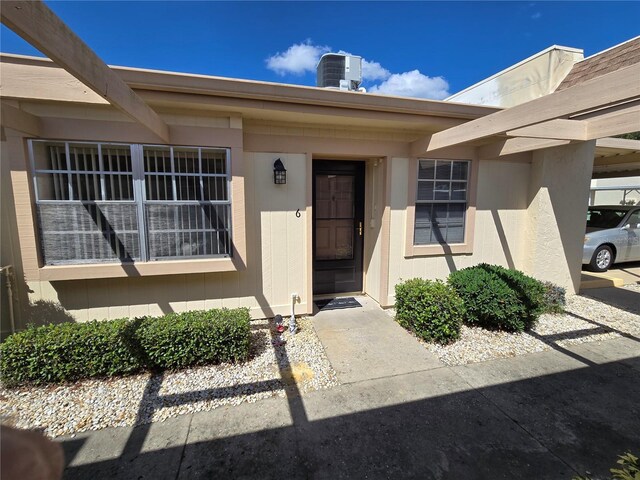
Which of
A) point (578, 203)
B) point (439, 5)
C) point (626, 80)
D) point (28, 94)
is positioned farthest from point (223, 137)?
point (578, 203)

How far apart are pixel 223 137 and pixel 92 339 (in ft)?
8.03

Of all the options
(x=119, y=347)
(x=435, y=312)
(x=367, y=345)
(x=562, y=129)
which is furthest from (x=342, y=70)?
(x=119, y=347)

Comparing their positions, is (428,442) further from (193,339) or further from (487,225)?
(487,225)

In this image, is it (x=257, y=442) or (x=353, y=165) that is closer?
(x=257, y=442)

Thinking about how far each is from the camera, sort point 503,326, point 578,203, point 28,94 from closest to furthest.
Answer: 1. point 28,94
2. point 503,326
3. point 578,203

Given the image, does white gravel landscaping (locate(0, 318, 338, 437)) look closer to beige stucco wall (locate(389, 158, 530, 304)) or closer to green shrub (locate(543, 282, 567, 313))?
beige stucco wall (locate(389, 158, 530, 304))

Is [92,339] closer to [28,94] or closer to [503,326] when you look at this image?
[28,94]

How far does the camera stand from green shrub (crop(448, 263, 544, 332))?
12.5 feet

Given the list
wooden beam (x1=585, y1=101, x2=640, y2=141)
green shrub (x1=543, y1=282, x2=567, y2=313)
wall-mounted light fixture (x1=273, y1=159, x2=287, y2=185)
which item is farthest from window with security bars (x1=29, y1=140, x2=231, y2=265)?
green shrub (x1=543, y1=282, x2=567, y2=313)

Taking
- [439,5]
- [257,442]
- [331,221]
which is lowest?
[257,442]

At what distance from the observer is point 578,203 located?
17.1 ft

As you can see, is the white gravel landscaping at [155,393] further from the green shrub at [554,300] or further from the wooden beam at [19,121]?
the green shrub at [554,300]

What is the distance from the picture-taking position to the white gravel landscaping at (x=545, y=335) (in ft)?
11.3

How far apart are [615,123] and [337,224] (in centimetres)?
357
